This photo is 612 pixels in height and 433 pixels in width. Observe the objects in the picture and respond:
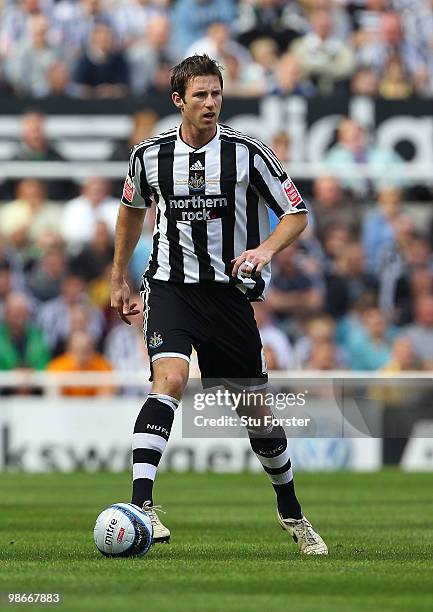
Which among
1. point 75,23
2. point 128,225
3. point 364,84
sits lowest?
point 128,225

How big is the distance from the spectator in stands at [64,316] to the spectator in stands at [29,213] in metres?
0.80

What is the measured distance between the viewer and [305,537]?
7.12 m

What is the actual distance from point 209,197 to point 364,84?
1094 cm

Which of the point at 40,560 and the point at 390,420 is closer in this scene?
the point at 40,560

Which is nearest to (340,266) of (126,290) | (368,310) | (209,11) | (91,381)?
(368,310)

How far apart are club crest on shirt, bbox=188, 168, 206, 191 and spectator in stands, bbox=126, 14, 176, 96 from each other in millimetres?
11335

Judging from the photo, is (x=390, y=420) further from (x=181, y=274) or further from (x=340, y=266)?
(x=181, y=274)

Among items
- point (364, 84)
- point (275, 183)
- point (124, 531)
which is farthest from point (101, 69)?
point (124, 531)

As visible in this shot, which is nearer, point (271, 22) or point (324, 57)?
point (324, 57)

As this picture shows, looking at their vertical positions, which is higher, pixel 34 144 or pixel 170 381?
pixel 34 144

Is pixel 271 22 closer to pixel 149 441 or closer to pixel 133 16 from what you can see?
pixel 133 16

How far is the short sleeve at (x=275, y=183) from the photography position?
713 centimetres

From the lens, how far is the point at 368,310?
16359mm

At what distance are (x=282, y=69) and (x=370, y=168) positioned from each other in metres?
1.75
